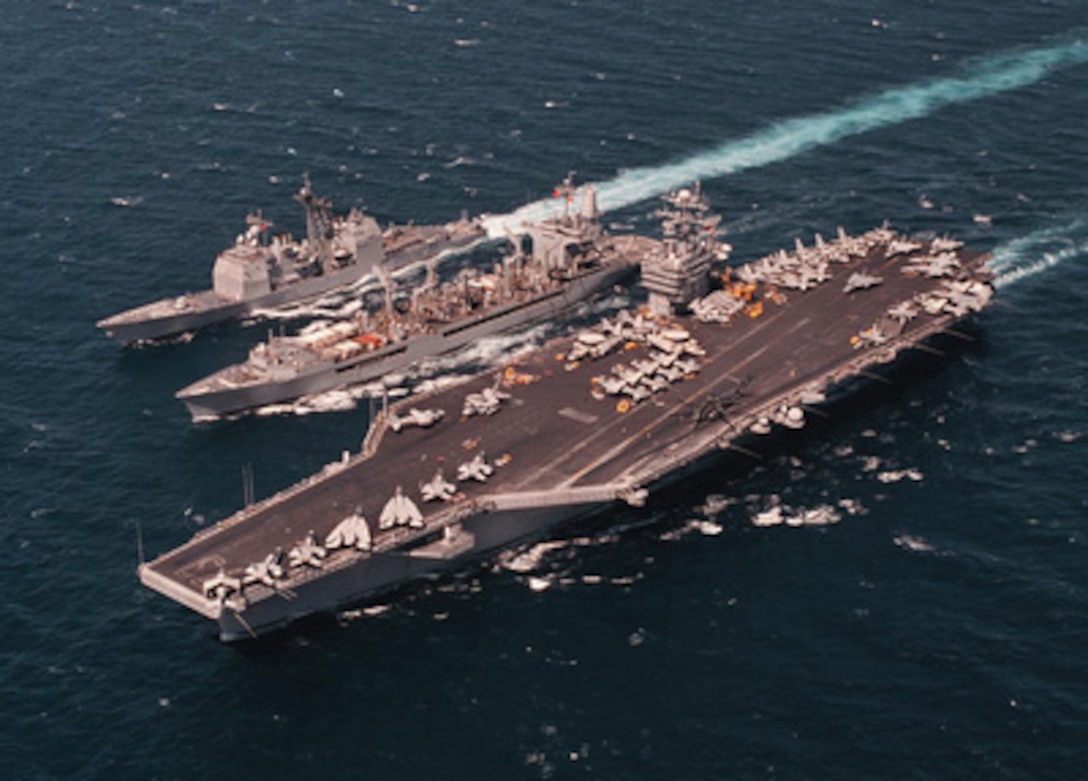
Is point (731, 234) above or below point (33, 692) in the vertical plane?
above

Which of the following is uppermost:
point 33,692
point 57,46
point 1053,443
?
point 57,46

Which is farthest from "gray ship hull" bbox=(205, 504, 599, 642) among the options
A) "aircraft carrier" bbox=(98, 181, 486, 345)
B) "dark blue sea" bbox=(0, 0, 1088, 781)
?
"aircraft carrier" bbox=(98, 181, 486, 345)

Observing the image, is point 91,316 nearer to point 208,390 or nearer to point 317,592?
point 208,390

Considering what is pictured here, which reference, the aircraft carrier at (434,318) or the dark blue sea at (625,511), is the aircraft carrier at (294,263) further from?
the aircraft carrier at (434,318)

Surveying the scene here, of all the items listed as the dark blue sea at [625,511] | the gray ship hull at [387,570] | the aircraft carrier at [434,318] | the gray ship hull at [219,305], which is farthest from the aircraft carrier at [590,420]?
the gray ship hull at [219,305]

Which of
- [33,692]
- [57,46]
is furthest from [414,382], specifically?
[57,46]

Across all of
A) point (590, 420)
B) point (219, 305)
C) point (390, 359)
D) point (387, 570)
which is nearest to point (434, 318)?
point (390, 359)

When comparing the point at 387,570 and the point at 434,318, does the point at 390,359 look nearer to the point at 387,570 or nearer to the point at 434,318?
the point at 434,318
